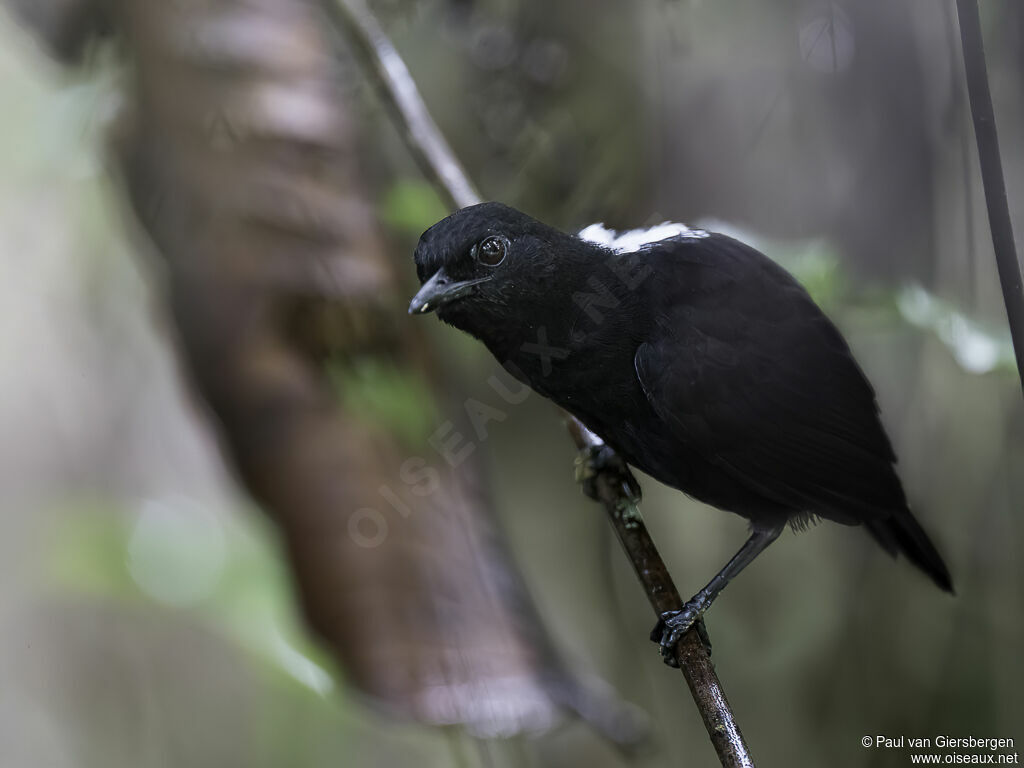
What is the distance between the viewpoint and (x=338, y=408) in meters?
2.27

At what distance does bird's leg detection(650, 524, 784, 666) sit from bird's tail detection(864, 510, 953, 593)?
0.72 ft

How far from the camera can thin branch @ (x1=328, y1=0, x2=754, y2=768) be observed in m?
1.35

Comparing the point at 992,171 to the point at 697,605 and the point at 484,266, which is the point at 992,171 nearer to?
the point at 484,266

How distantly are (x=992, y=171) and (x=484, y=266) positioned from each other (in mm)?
867

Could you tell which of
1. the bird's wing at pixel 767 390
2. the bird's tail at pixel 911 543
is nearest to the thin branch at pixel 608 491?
the bird's wing at pixel 767 390

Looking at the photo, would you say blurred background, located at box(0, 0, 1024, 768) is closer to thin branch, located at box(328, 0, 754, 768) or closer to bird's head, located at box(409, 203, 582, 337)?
thin branch, located at box(328, 0, 754, 768)

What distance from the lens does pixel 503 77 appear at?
2502mm

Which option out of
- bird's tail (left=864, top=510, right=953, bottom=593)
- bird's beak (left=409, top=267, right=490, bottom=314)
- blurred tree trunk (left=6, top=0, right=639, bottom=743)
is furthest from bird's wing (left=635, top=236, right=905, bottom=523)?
blurred tree trunk (left=6, top=0, right=639, bottom=743)

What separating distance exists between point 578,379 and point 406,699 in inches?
36.5

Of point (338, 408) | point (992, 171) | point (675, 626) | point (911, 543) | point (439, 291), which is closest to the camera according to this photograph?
point (992, 171)

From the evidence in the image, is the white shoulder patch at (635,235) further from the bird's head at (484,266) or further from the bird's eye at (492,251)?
the bird's eye at (492,251)

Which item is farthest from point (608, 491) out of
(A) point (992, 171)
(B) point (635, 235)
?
(A) point (992, 171)

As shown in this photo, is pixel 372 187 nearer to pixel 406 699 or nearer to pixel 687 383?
pixel 687 383

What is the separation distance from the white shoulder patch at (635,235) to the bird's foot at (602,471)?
1.65 ft
